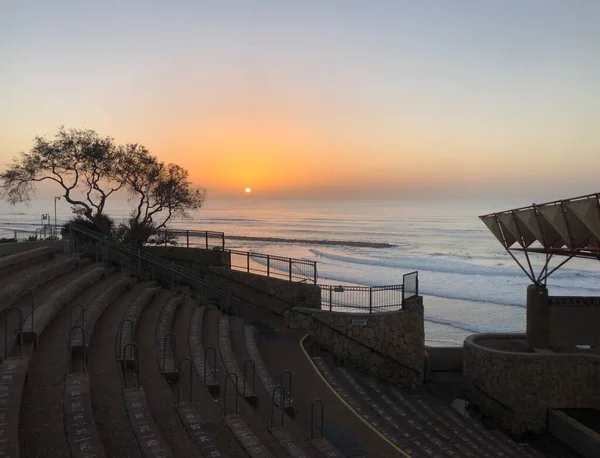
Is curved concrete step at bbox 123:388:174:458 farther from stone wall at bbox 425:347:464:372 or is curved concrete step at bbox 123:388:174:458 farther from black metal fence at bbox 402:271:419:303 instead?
stone wall at bbox 425:347:464:372

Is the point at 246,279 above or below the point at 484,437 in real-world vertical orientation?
above

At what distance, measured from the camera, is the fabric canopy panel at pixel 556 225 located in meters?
12.9

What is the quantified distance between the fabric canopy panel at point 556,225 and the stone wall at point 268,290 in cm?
721

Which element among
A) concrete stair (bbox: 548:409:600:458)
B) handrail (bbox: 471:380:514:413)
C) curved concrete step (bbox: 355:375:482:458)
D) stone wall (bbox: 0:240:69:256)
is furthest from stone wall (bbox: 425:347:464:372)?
stone wall (bbox: 0:240:69:256)

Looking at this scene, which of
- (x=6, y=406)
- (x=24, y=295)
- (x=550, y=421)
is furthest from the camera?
(x=550, y=421)

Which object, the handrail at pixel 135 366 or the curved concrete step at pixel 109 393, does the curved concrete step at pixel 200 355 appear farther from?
the curved concrete step at pixel 109 393

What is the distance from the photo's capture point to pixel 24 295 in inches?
406

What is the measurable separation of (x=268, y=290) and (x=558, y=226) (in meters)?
9.93

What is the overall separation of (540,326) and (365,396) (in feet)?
22.0

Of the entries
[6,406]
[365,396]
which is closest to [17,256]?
[6,406]

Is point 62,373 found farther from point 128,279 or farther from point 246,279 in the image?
point 246,279

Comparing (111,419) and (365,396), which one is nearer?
(111,419)

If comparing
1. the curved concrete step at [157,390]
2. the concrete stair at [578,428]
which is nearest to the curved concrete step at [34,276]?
the curved concrete step at [157,390]

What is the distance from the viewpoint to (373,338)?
1598 cm
